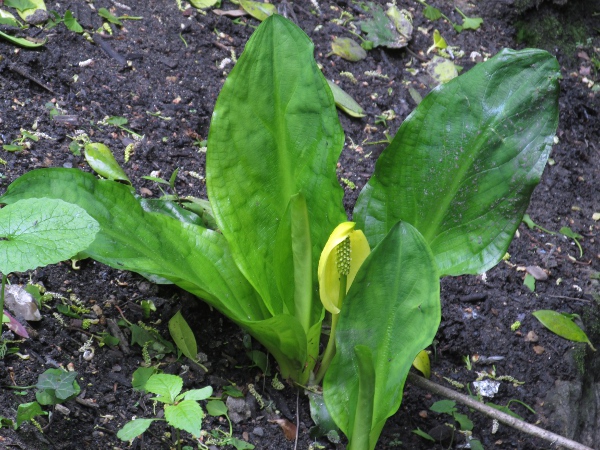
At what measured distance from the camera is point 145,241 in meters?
1.33

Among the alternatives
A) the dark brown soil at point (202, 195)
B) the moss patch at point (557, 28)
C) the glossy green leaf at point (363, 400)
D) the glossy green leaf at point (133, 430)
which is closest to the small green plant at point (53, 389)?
the dark brown soil at point (202, 195)

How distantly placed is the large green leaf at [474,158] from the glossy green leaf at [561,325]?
0.52m

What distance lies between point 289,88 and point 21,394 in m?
0.79

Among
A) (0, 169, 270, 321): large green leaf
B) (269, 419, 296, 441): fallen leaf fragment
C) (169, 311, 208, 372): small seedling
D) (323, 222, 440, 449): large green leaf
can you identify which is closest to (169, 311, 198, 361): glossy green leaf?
(169, 311, 208, 372): small seedling

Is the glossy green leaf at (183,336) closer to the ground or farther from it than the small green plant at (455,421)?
farther from it

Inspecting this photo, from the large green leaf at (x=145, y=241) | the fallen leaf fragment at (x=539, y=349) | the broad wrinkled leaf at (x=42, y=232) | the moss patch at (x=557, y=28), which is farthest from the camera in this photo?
the moss patch at (x=557, y=28)

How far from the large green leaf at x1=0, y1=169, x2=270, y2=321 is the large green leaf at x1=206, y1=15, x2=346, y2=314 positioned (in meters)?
0.07

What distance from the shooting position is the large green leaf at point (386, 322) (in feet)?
3.82

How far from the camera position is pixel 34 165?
162 centimetres

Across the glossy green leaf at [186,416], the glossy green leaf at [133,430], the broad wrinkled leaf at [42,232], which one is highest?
the broad wrinkled leaf at [42,232]

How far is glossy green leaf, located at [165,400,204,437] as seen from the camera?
106 centimetres

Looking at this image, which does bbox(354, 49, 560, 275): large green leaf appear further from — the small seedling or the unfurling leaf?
the small seedling

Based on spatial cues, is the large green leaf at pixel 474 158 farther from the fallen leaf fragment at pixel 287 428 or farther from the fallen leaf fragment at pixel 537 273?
the fallen leaf fragment at pixel 537 273

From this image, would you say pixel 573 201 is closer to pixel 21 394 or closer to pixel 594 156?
pixel 594 156
